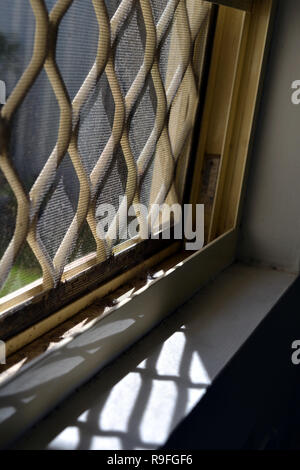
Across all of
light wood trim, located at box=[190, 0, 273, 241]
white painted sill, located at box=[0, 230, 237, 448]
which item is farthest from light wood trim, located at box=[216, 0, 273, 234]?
white painted sill, located at box=[0, 230, 237, 448]

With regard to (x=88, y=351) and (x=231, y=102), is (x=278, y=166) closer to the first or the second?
(x=231, y=102)

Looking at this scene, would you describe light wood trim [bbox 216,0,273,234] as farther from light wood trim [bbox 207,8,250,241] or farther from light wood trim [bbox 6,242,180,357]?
light wood trim [bbox 6,242,180,357]

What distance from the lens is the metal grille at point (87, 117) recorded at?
0.79 m

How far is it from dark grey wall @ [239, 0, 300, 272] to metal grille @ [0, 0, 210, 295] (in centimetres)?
25

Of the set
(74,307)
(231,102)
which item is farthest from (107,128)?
(231,102)

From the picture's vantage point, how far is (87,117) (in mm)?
933

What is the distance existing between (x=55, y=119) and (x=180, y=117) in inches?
19.2

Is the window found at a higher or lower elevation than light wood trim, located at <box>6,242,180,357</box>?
higher

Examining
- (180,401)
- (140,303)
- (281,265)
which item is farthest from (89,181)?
(281,265)

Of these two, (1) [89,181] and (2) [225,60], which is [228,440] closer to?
(1) [89,181]

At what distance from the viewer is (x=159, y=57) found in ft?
3.65

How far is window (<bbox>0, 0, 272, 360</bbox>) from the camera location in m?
0.79

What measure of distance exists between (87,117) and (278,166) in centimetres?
71

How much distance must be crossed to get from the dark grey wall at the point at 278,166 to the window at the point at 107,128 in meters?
0.07
